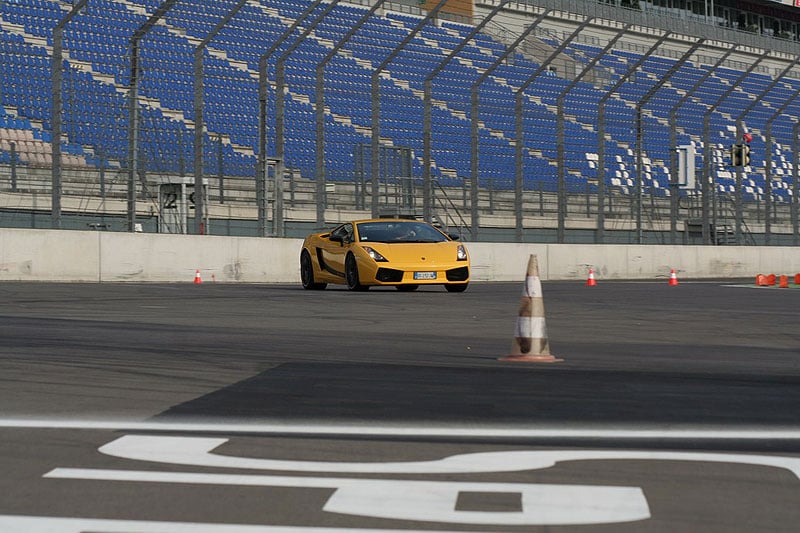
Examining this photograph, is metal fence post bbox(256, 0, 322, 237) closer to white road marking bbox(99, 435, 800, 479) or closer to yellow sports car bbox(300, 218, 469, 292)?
yellow sports car bbox(300, 218, 469, 292)

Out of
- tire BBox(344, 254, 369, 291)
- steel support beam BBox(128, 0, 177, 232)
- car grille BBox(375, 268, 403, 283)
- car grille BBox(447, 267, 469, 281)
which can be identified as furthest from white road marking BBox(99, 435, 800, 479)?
steel support beam BBox(128, 0, 177, 232)

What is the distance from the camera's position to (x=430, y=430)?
21.1 feet

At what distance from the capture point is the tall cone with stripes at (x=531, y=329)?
33.7 feet

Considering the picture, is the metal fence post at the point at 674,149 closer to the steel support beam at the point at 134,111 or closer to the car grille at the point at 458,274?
the car grille at the point at 458,274

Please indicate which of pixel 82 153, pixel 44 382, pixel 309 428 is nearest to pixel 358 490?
pixel 309 428

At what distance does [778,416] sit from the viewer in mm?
7168

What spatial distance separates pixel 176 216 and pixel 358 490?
23.8 m

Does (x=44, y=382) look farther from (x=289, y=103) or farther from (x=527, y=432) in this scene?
(x=289, y=103)

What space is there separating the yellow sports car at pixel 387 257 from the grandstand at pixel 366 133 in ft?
13.6

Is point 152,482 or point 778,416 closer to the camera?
point 152,482

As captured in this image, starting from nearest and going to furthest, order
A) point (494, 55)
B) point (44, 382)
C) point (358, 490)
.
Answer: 1. point (358, 490)
2. point (44, 382)
3. point (494, 55)

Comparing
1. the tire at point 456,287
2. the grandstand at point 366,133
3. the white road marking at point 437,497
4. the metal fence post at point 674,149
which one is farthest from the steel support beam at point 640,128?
the white road marking at point 437,497

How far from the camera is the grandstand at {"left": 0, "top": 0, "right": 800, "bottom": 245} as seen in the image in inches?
1005

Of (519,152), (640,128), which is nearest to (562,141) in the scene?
(519,152)
